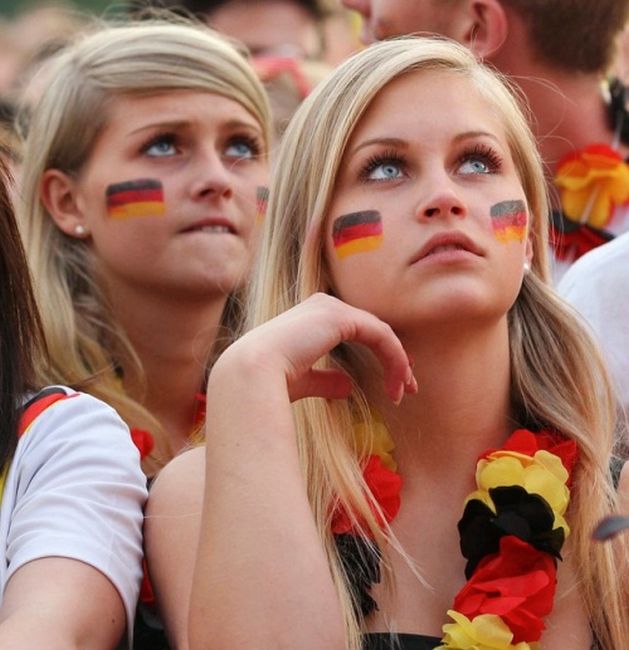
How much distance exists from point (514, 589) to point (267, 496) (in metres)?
0.47

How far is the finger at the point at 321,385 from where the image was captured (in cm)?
278

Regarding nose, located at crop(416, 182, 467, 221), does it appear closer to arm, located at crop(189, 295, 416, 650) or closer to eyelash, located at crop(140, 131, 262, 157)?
arm, located at crop(189, 295, 416, 650)

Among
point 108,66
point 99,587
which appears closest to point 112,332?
point 108,66

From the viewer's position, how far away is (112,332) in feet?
13.8

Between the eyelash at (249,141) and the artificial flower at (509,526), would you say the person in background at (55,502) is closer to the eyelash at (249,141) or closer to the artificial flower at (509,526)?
the artificial flower at (509,526)

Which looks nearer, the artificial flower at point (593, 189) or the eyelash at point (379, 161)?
the eyelash at point (379, 161)

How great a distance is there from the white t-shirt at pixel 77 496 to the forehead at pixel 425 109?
2.44 feet

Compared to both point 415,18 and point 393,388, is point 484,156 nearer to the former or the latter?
point 393,388

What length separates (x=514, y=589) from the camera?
2.71 metres

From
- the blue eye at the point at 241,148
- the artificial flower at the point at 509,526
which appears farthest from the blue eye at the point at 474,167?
the blue eye at the point at 241,148

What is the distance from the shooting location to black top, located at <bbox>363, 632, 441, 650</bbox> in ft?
8.83

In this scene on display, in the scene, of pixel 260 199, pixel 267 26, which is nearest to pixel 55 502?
A: pixel 260 199

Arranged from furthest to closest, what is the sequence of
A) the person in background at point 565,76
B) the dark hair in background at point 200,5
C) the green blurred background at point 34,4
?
the green blurred background at point 34,4 < the dark hair in background at point 200,5 < the person in background at point 565,76

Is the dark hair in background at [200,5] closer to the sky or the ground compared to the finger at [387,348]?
closer to the ground
